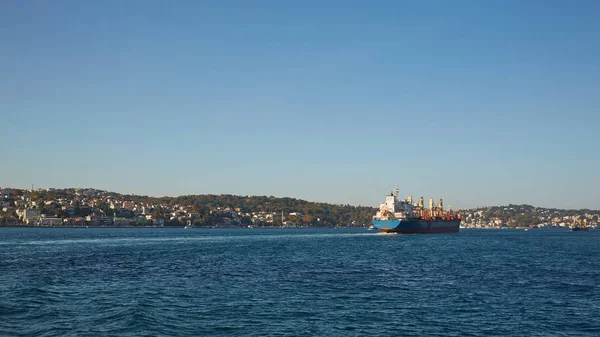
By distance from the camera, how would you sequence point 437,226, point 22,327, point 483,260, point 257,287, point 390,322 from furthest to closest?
point 437,226, point 483,260, point 257,287, point 390,322, point 22,327

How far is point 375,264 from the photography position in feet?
208

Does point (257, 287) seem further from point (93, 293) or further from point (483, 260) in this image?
point (483, 260)

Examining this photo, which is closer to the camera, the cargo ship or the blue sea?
the blue sea

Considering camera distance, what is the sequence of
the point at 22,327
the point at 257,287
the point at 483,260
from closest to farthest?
the point at 22,327 → the point at 257,287 → the point at 483,260

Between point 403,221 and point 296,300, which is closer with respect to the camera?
point 296,300

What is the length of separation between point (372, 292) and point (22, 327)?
23.3 metres

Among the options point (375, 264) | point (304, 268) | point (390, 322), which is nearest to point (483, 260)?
point (375, 264)

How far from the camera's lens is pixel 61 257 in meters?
71.3

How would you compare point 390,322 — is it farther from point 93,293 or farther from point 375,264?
point 375,264

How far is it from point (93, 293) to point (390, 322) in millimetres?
21317

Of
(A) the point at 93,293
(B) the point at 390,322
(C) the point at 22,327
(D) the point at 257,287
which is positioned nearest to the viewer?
(C) the point at 22,327

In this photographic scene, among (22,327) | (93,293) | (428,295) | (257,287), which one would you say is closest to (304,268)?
(257,287)

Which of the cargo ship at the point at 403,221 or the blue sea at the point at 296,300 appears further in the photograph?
the cargo ship at the point at 403,221

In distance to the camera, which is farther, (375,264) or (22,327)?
(375,264)
